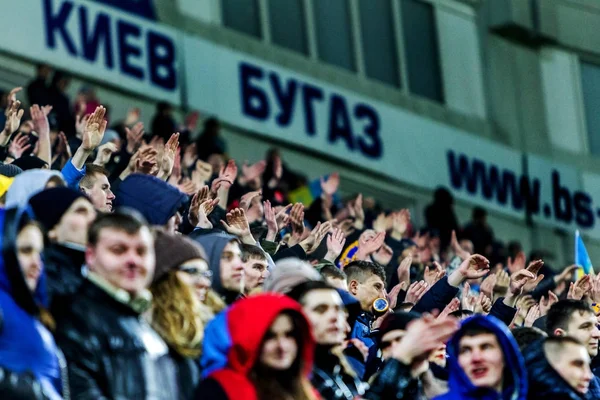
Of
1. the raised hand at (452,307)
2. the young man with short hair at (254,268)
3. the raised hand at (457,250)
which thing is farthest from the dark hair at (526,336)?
the raised hand at (457,250)

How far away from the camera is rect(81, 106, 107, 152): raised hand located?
923cm

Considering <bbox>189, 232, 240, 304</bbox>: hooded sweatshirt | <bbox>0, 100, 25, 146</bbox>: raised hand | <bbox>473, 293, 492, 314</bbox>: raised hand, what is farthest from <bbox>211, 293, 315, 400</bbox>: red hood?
<bbox>0, 100, 25, 146</bbox>: raised hand

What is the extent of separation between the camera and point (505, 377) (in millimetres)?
6836

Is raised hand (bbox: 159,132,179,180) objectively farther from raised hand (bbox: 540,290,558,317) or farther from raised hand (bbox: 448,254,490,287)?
raised hand (bbox: 540,290,558,317)

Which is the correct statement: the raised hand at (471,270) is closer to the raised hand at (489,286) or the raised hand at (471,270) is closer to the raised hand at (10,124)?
the raised hand at (489,286)

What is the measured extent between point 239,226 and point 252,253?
1.03 m

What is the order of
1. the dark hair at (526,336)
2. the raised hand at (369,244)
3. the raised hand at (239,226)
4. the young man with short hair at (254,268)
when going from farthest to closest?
the raised hand at (369,244), the raised hand at (239,226), the young man with short hair at (254,268), the dark hair at (526,336)

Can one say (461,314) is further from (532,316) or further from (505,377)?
(505,377)

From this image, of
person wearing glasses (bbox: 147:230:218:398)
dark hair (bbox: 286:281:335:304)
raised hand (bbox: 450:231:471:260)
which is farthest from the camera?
raised hand (bbox: 450:231:471:260)

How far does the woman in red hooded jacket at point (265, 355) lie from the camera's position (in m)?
5.94

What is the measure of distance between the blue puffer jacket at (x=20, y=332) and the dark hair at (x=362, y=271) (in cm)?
339

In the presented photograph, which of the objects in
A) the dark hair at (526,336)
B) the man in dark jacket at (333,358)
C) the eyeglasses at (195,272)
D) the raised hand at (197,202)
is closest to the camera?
the eyeglasses at (195,272)

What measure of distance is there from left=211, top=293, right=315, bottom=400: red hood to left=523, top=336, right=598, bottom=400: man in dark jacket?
5.22 feet

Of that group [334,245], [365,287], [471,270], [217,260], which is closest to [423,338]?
[217,260]
